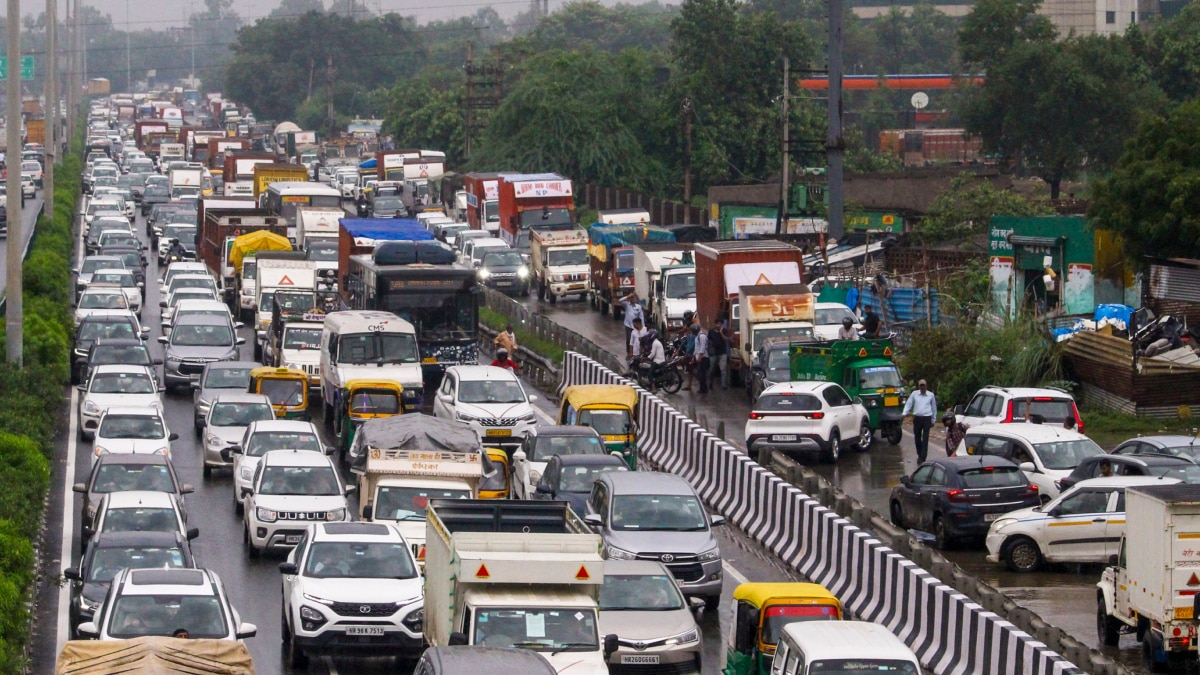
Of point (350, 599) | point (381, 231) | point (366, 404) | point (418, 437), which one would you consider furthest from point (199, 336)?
point (350, 599)

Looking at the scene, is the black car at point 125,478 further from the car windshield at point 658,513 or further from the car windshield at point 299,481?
the car windshield at point 658,513

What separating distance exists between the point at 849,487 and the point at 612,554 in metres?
8.93

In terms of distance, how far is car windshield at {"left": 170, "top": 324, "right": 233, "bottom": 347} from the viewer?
1598 inches

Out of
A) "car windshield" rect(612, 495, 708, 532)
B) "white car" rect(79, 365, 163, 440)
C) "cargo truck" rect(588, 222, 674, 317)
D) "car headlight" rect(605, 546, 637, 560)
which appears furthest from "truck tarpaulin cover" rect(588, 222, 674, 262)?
"car headlight" rect(605, 546, 637, 560)

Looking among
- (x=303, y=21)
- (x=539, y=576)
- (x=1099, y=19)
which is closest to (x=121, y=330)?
(x=539, y=576)

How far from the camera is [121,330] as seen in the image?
42125mm

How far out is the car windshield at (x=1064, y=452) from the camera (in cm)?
2709

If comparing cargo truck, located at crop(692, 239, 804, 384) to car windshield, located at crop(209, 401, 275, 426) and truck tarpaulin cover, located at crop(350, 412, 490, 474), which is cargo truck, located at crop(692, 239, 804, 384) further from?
truck tarpaulin cover, located at crop(350, 412, 490, 474)

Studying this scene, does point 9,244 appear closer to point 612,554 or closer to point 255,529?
point 255,529

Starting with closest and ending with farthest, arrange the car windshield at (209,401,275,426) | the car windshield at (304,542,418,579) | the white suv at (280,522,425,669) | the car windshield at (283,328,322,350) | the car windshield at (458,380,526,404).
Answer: the white suv at (280,522,425,669) → the car windshield at (304,542,418,579) → the car windshield at (209,401,275,426) → the car windshield at (458,380,526,404) → the car windshield at (283,328,322,350)

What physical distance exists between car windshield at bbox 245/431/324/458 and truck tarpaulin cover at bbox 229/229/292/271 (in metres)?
24.6

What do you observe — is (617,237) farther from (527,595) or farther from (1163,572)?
(527,595)

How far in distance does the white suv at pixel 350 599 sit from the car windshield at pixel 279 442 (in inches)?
321

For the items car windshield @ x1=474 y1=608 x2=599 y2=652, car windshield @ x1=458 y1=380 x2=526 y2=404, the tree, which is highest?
the tree
